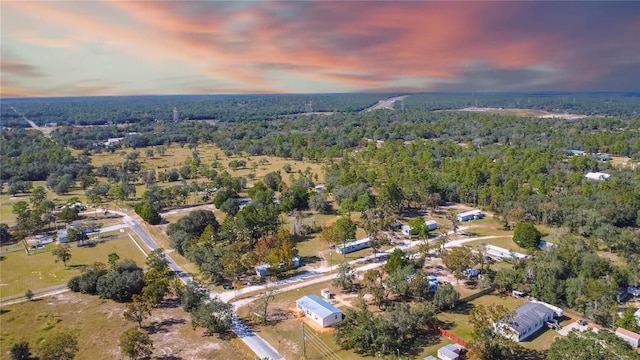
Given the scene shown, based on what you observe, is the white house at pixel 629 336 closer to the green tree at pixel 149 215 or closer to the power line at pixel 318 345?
the power line at pixel 318 345

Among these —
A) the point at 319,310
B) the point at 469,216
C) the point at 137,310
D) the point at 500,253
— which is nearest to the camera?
the point at 137,310

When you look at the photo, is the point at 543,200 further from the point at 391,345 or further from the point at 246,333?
the point at 246,333

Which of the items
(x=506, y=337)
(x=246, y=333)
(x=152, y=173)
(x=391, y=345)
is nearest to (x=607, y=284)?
(x=506, y=337)

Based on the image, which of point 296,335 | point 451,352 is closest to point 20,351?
point 296,335

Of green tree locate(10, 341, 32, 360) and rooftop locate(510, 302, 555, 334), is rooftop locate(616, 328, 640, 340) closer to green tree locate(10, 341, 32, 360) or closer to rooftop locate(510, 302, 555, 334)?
rooftop locate(510, 302, 555, 334)

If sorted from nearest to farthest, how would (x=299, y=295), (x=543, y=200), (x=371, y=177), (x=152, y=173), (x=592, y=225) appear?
(x=299, y=295) < (x=592, y=225) < (x=543, y=200) < (x=371, y=177) < (x=152, y=173)

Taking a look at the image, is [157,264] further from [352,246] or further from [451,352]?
[451,352]
